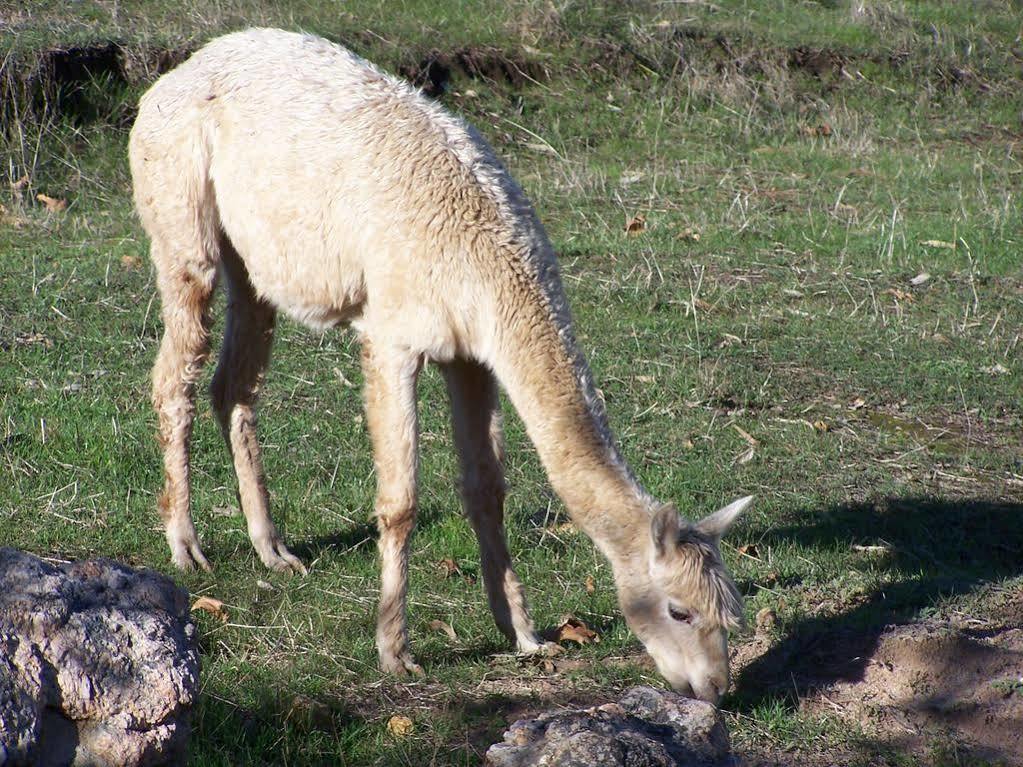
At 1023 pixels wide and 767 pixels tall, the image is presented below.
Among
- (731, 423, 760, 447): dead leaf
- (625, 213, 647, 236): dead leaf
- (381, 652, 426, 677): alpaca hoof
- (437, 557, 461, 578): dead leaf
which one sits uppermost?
(381, 652, 426, 677): alpaca hoof

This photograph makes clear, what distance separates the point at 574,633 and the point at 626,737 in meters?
2.07

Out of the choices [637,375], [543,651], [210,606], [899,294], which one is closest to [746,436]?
[637,375]

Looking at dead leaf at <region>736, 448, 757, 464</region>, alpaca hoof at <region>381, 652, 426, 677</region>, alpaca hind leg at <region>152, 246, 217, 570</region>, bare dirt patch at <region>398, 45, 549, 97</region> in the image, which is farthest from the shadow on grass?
bare dirt patch at <region>398, 45, 549, 97</region>

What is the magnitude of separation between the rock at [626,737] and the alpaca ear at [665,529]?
0.79 meters

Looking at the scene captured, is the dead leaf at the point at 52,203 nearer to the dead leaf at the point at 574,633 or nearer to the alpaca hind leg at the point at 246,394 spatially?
the alpaca hind leg at the point at 246,394

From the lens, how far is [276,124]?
5.61 metres

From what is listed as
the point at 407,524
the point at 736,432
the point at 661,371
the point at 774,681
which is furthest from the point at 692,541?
the point at 661,371

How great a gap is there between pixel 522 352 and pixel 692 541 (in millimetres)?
958

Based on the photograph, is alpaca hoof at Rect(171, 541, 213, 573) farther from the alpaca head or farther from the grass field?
the alpaca head

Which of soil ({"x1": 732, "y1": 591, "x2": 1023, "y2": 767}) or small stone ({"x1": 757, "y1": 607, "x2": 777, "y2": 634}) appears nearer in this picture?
soil ({"x1": 732, "y1": 591, "x2": 1023, "y2": 767})

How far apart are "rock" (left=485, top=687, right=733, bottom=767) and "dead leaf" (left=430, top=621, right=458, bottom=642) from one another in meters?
1.74

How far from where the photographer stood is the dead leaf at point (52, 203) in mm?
10664

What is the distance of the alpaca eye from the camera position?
4.61 meters

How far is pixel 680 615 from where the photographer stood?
4.64 metres
